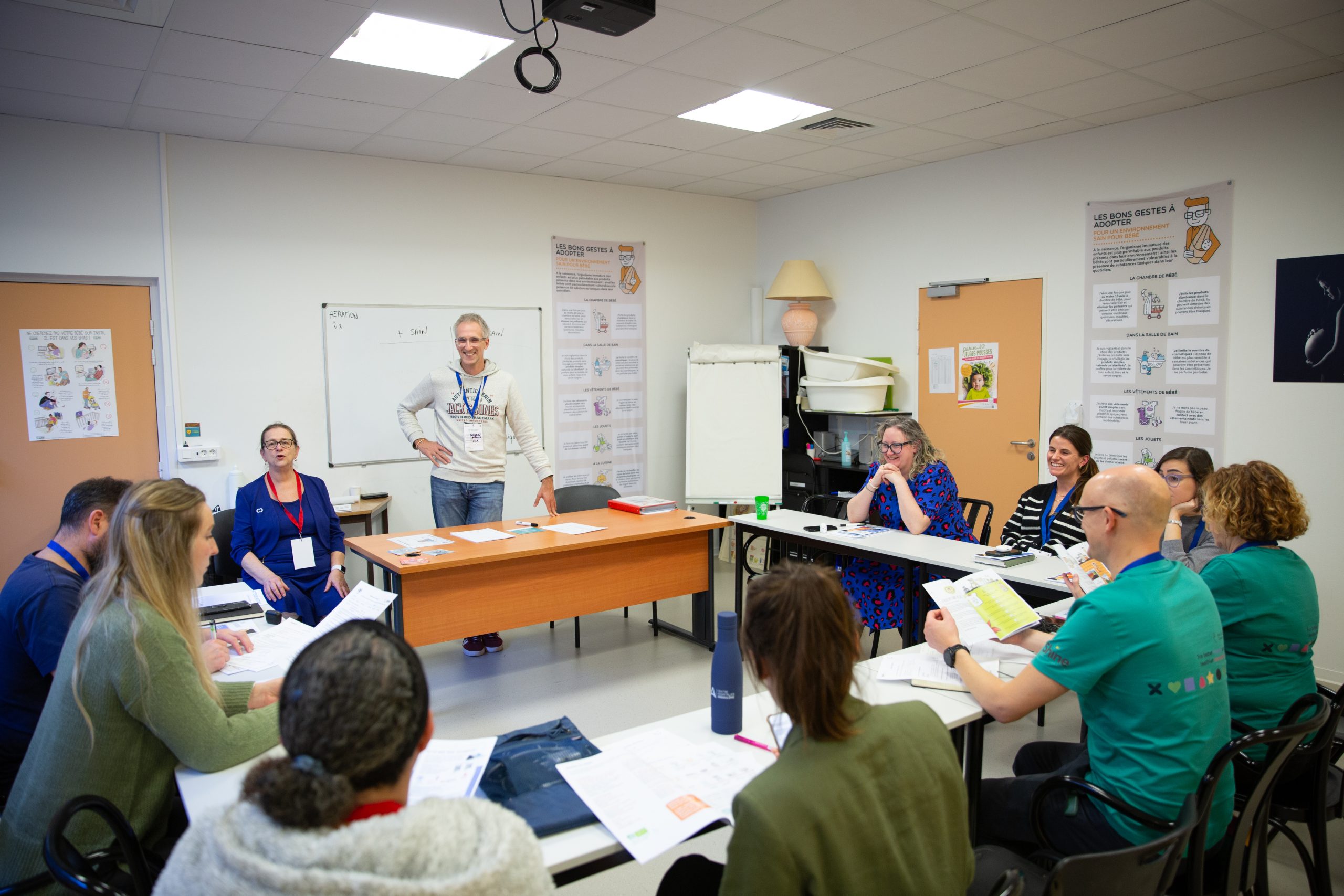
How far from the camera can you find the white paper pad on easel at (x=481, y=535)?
3.74m

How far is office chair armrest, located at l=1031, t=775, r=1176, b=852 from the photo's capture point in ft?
5.35

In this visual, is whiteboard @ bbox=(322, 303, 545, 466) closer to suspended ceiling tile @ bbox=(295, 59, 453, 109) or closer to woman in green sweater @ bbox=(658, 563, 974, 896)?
suspended ceiling tile @ bbox=(295, 59, 453, 109)

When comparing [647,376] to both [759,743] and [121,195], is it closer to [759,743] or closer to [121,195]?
[121,195]

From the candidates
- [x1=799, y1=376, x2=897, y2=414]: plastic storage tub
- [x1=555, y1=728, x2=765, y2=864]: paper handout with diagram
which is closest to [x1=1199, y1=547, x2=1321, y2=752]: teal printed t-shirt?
[x1=555, y1=728, x2=765, y2=864]: paper handout with diagram

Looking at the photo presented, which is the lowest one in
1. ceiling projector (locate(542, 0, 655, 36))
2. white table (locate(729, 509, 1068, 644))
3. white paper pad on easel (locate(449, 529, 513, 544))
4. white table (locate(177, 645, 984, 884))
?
white table (locate(177, 645, 984, 884))

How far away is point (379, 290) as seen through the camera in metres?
5.18

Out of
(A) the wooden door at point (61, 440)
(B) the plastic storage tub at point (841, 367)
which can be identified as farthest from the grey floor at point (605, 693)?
(A) the wooden door at point (61, 440)

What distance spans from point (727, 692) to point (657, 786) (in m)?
0.30

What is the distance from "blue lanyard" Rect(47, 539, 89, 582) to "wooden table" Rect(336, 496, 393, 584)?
8.54 feet

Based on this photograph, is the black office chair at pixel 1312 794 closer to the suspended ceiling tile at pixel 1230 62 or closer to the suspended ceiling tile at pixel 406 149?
the suspended ceiling tile at pixel 1230 62

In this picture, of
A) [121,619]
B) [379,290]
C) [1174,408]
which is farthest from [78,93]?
[1174,408]

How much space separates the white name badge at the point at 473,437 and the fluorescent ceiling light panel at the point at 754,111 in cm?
199

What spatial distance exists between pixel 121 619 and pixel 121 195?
3770mm

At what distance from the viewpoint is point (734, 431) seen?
6070mm
